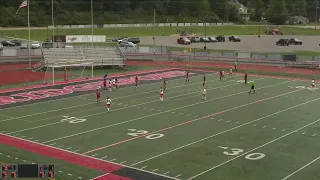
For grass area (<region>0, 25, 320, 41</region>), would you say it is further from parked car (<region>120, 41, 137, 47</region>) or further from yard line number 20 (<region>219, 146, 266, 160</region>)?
yard line number 20 (<region>219, 146, 266, 160</region>)

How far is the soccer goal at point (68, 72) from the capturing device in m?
46.8

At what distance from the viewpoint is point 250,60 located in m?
62.6

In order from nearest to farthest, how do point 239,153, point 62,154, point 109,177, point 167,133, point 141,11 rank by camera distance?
point 109,177 < point 62,154 < point 239,153 < point 167,133 < point 141,11

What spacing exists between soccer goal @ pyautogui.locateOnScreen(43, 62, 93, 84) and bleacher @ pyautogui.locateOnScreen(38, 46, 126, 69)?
2.43ft

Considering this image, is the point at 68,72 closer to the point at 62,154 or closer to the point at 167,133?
the point at 167,133

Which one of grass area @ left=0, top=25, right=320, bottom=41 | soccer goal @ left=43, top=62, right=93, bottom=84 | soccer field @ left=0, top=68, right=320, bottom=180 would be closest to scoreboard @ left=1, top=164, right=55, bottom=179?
soccer field @ left=0, top=68, right=320, bottom=180

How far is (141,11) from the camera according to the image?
141m

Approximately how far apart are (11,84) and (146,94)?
13.4 meters

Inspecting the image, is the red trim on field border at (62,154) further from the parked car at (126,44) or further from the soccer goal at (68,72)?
the parked car at (126,44)

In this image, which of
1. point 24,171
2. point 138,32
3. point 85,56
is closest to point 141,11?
point 138,32

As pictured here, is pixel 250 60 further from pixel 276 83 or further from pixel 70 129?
pixel 70 129

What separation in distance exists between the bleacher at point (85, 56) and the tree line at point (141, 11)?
55.4m

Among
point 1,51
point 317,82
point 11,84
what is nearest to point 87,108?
point 11,84

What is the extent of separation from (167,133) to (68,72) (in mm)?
28742
